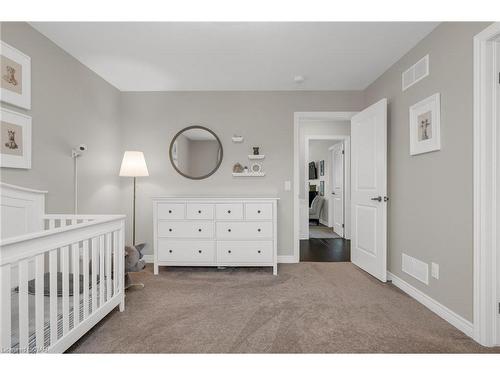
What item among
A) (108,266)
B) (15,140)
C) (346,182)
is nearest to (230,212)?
(108,266)

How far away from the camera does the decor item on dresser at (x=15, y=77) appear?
180 cm

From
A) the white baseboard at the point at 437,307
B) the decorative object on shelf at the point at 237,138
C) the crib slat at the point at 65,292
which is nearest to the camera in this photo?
the crib slat at the point at 65,292

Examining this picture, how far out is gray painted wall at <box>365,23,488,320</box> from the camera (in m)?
1.77

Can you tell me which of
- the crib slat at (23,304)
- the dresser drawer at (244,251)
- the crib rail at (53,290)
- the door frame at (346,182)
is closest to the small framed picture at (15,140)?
the crib rail at (53,290)

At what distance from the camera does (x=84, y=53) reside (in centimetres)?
248

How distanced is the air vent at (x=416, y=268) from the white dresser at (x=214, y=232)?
52.8 inches

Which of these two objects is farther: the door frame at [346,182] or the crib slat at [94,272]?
the door frame at [346,182]

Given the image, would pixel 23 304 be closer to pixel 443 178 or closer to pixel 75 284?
pixel 75 284

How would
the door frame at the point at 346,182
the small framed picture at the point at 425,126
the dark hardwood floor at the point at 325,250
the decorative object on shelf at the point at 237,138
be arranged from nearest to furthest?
the small framed picture at the point at 425,126
the decorative object on shelf at the point at 237,138
the dark hardwood floor at the point at 325,250
the door frame at the point at 346,182

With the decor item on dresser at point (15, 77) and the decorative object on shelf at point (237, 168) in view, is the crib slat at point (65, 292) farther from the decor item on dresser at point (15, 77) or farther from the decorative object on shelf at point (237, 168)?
the decorative object on shelf at point (237, 168)

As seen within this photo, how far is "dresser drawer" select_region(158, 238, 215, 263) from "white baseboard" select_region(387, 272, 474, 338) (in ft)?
6.65
